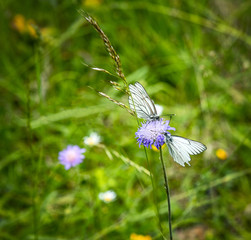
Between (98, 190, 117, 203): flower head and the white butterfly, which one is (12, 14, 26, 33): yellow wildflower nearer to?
(98, 190, 117, 203): flower head

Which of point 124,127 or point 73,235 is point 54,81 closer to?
point 124,127

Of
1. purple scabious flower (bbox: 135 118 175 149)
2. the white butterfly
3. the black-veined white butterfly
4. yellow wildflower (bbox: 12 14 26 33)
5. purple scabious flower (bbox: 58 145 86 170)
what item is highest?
yellow wildflower (bbox: 12 14 26 33)

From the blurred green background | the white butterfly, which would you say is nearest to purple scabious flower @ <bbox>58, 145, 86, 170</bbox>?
the blurred green background

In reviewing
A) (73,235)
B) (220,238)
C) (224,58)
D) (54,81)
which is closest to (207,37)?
(224,58)

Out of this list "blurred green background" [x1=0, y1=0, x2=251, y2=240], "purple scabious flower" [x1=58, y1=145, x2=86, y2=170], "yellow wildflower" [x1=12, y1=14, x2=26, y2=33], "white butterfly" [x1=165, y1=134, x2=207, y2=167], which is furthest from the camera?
"yellow wildflower" [x1=12, y1=14, x2=26, y2=33]

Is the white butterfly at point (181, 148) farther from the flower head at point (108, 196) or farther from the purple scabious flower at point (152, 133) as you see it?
the flower head at point (108, 196)

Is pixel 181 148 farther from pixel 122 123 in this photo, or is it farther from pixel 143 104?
pixel 122 123

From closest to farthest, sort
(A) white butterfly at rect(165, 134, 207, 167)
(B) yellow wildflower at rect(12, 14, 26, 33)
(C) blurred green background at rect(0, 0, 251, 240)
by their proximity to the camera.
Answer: (A) white butterfly at rect(165, 134, 207, 167), (C) blurred green background at rect(0, 0, 251, 240), (B) yellow wildflower at rect(12, 14, 26, 33)

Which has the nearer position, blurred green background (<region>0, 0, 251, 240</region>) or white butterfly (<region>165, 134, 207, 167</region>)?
white butterfly (<region>165, 134, 207, 167</region>)
